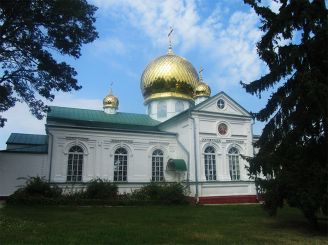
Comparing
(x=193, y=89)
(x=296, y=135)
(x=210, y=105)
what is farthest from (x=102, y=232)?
(x=193, y=89)

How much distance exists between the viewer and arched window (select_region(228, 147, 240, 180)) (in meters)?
22.4

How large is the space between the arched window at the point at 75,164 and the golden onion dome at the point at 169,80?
924 cm

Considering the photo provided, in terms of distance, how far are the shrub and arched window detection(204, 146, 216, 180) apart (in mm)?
6404

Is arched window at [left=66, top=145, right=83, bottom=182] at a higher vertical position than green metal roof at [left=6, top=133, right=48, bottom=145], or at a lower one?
lower

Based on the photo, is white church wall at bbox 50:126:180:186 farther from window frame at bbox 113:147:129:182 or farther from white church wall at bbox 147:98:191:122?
white church wall at bbox 147:98:191:122

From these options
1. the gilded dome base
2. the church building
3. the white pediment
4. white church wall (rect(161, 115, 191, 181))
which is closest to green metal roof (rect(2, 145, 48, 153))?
the church building

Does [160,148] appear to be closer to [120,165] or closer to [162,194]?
[120,165]

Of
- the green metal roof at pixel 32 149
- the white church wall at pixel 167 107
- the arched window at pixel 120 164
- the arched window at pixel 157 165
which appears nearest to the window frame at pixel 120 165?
the arched window at pixel 120 164

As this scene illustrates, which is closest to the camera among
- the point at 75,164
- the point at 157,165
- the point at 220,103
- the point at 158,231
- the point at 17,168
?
the point at 158,231

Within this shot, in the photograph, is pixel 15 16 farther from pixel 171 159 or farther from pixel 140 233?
pixel 171 159

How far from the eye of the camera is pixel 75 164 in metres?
19.9

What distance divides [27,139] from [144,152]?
8313mm

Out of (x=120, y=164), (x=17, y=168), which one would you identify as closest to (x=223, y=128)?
(x=120, y=164)

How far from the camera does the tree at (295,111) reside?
859 centimetres
